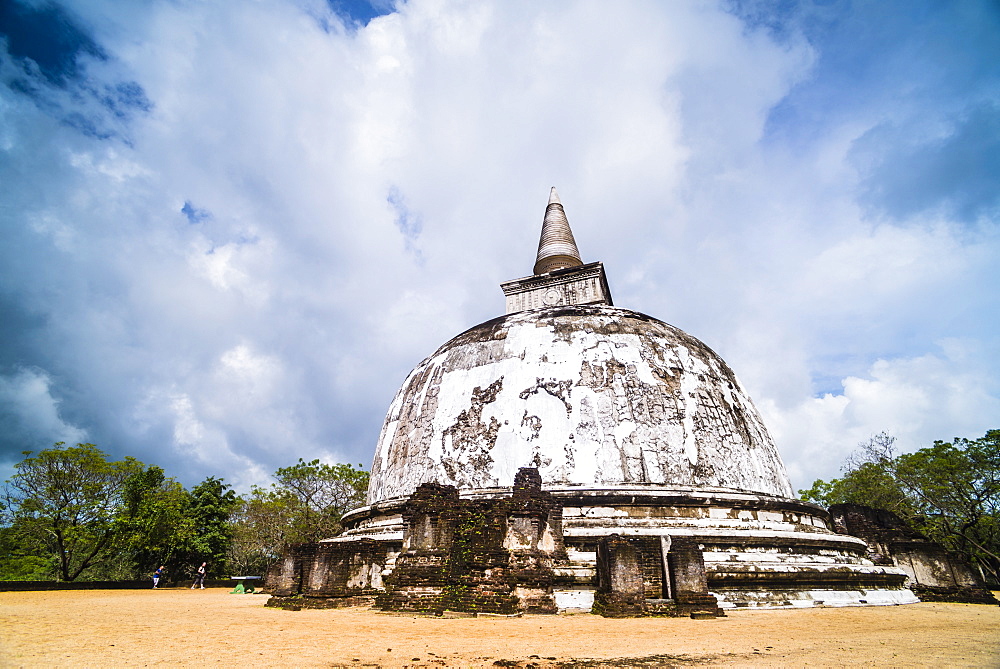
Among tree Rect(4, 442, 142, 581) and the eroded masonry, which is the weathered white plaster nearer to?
the eroded masonry

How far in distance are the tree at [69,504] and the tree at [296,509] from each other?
7.15 m

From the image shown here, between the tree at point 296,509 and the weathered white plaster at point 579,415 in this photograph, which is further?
the tree at point 296,509

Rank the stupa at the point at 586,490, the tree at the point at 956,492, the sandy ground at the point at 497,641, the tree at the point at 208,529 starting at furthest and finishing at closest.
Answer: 1. the tree at the point at 208,529
2. the tree at the point at 956,492
3. the stupa at the point at 586,490
4. the sandy ground at the point at 497,641

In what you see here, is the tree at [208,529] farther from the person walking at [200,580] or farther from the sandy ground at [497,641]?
the sandy ground at [497,641]

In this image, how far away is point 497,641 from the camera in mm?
6039

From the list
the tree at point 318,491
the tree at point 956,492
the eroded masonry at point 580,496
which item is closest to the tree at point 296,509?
the tree at point 318,491

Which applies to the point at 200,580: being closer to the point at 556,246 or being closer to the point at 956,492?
the point at 556,246

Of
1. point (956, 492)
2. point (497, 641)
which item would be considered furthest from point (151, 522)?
point (956, 492)

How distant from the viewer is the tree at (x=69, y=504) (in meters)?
23.3

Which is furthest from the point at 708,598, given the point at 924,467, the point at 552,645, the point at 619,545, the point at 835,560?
the point at 924,467

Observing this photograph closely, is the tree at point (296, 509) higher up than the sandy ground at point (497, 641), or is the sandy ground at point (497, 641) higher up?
the tree at point (296, 509)

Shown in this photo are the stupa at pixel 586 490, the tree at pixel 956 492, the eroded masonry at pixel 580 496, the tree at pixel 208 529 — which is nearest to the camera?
the eroded masonry at pixel 580 496

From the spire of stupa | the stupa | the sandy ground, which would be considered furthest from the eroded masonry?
the spire of stupa

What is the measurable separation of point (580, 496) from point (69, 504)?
2499cm
